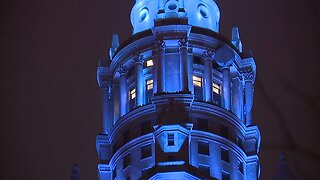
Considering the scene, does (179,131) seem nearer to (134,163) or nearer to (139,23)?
(134,163)

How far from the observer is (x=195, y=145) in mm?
121188

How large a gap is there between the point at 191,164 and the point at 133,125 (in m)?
8.73

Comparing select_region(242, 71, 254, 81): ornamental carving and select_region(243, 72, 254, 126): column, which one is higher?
select_region(242, 71, 254, 81): ornamental carving

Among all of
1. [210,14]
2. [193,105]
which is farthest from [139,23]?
[193,105]

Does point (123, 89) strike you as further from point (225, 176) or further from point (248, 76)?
point (225, 176)

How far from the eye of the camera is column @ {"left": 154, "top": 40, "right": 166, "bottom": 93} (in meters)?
124

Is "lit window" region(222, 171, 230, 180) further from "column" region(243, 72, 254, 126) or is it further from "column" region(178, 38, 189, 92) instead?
"column" region(178, 38, 189, 92)

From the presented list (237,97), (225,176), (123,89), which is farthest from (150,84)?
(225,176)

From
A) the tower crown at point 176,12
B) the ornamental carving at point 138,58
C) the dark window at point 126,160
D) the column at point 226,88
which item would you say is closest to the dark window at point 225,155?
the column at point 226,88

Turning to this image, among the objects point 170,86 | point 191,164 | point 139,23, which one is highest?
point 139,23

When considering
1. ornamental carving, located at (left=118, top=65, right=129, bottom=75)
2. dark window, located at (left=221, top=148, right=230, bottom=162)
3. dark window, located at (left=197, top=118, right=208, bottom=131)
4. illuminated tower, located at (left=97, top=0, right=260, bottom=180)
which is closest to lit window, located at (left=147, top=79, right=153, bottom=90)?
illuminated tower, located at (left=97, top=0, right=260, bottom=180)

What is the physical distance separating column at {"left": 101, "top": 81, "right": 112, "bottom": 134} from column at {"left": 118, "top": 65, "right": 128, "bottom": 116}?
7.17 ft

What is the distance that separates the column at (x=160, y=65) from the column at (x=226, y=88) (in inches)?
266

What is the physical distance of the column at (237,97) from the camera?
127 m
